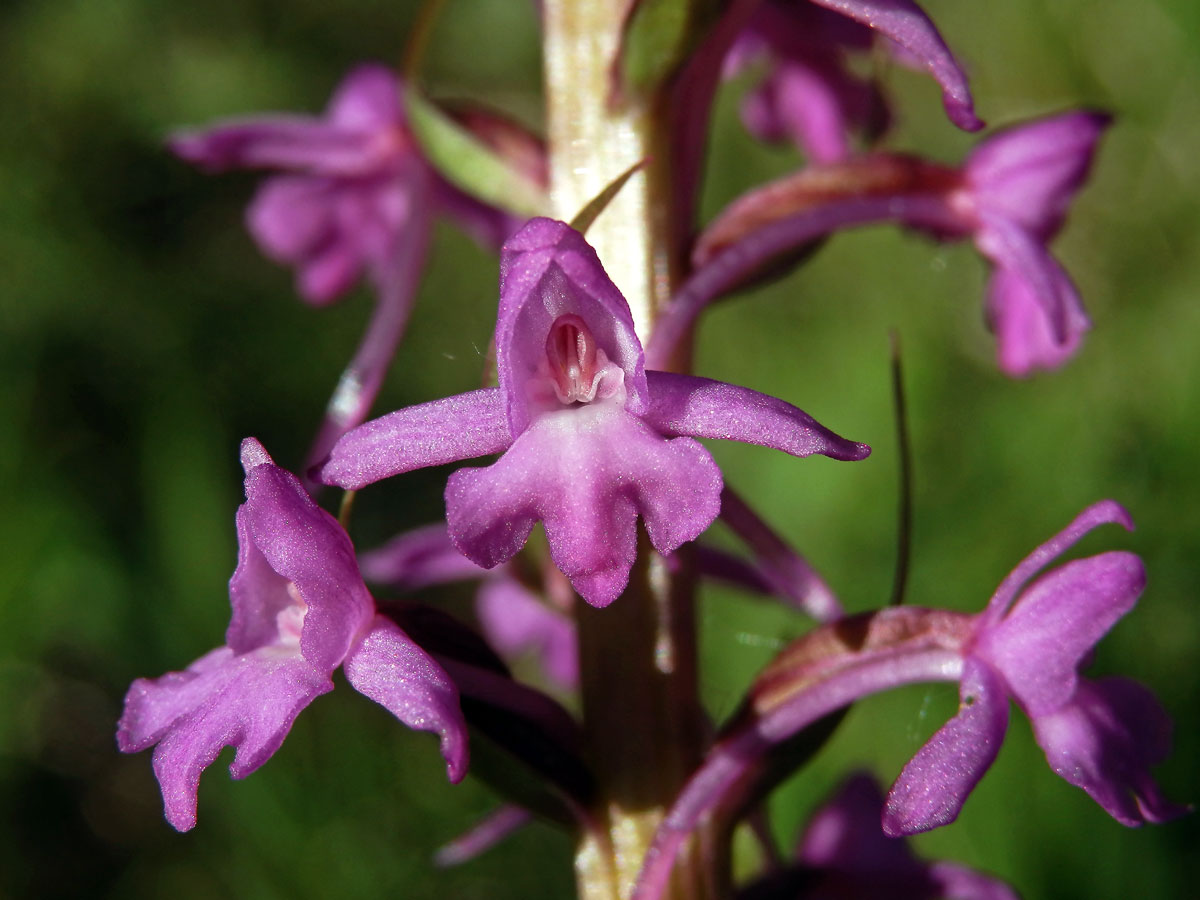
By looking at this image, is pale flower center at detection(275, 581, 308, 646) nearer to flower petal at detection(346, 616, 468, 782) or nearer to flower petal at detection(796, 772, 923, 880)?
flower petal at detection(346, 616, 468, 782)

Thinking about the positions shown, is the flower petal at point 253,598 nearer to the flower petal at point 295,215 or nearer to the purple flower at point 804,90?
the flower petal at point 295,215

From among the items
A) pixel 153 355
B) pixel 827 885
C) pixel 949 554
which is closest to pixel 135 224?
pixel 153 355

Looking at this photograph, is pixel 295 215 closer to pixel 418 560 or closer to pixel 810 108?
pixel 418 560

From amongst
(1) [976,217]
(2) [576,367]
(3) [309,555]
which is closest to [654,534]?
(2) [576,367]

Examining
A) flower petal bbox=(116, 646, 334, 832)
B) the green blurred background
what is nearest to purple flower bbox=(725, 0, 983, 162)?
the green blurred background

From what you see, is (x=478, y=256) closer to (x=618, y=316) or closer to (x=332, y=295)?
(x=332, y=295)

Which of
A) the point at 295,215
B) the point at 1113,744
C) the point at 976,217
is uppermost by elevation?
the point at 976,217
